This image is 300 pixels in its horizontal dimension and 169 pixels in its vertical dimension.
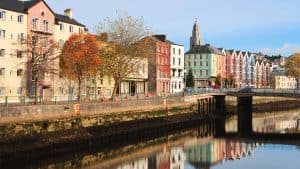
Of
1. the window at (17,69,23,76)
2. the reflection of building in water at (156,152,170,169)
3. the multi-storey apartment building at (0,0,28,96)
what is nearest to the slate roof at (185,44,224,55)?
the multi-storey apartment building at (0,0,28,96)

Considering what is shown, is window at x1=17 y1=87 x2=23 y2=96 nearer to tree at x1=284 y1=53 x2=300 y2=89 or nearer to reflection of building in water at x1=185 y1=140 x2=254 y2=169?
reflection of building in water at x1=185 y1=140 x2=254 y2=169

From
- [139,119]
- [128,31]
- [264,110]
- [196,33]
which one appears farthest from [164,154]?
[196,33]

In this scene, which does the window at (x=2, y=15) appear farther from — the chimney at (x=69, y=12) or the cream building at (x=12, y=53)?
the chimney at (x=69, y=12)

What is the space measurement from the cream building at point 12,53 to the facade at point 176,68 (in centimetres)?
4581

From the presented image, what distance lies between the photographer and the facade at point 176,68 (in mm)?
105438

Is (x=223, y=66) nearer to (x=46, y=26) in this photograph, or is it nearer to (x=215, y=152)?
(x=46, y=26)

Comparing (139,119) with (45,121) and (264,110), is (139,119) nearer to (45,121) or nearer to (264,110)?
(45,121)

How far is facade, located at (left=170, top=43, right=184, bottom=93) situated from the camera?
105438mm

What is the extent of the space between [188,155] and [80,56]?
77.8ft

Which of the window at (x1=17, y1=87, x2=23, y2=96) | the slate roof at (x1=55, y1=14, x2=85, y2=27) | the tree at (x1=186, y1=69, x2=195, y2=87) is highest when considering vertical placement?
the slate roof at (x1=55, y1=14, x2=85, y2=27)

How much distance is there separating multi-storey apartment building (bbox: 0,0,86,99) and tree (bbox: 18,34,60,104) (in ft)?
0.45

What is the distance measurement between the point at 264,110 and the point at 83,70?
54.8 meters

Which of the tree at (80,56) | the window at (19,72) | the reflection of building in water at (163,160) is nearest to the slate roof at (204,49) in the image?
the tree at (80,56)

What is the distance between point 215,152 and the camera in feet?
161
